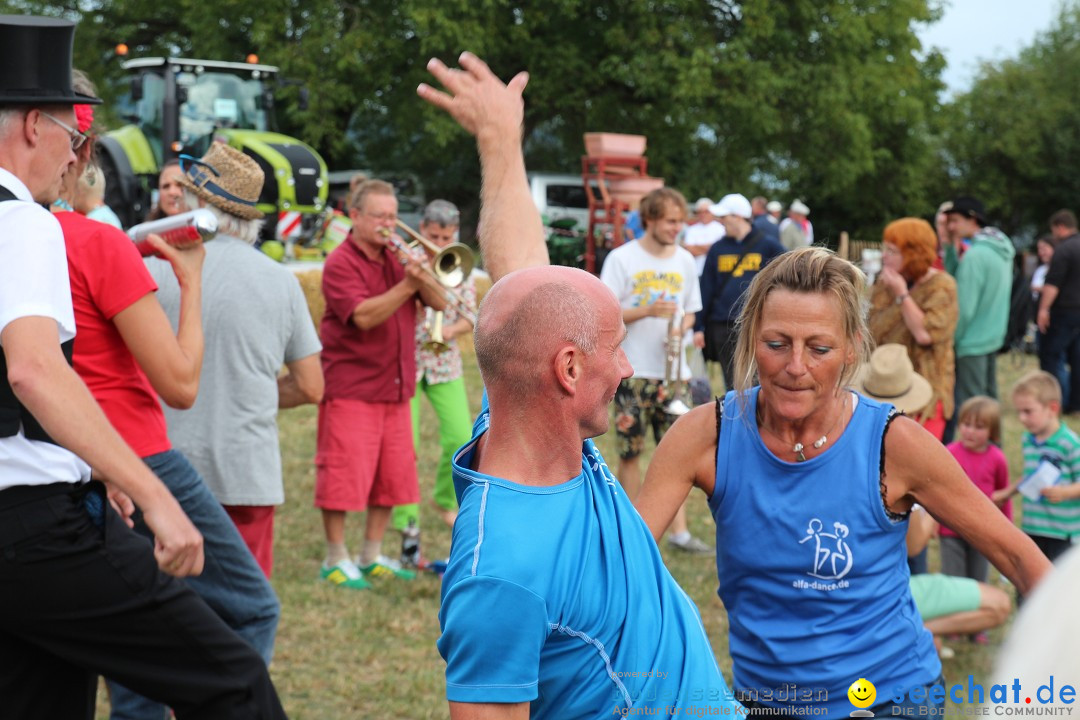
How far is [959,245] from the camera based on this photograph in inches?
377

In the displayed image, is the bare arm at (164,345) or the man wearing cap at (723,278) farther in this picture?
the man wearing cap at (723,278)

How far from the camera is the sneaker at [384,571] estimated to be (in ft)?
21.1

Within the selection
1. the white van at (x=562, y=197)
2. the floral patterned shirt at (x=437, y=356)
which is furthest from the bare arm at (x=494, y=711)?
the white van at (x=562, y=197)

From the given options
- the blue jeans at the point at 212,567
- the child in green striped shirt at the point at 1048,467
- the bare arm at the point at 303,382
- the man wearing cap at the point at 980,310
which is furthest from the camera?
the man wearing cap at the point at 980,310

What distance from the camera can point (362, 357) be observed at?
627cm

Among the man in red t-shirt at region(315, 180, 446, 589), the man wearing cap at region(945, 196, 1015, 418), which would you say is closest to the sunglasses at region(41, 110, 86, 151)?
the man in red t-shirt at region(315, 180, 446, 589)

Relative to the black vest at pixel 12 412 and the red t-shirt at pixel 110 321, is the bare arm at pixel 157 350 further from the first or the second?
the black vest at pixel 12 412

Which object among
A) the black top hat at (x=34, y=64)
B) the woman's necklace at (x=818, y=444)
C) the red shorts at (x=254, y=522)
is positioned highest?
the black top hat at (x=34, y=64)

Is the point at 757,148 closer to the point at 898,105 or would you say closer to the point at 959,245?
the point at 898,105

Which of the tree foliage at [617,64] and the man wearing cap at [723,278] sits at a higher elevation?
the tree foliage at [617,64]

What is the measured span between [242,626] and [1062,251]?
34.1 feet

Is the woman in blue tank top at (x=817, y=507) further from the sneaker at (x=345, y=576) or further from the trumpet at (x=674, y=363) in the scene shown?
the trumpet at (x=674, y=363)

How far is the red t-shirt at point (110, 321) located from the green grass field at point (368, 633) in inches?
65.8

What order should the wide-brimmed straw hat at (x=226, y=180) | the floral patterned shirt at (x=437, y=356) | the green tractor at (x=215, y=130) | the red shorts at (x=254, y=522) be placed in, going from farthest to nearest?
the green tractor at (x=215, y=130) → the floral patterned shirt at (x=437, y=356) → the red shorts at (x=254, y=522) → the wide-brimmed straw hat at (x=226, y=180)
